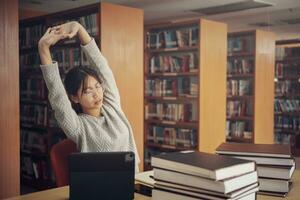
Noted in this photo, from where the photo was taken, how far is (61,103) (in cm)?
262

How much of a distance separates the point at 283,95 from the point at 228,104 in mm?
2082

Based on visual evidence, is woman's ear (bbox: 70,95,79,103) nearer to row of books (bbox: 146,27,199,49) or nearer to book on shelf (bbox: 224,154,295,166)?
book on shelf (bbox: 224,154,295,166)

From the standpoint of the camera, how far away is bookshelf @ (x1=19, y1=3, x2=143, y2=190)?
3.77 m

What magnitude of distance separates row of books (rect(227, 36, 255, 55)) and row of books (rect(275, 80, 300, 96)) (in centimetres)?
215

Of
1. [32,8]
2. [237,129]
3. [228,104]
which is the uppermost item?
[32,8]

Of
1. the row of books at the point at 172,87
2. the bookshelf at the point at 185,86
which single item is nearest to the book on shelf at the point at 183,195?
the bookshelf at the point at 185,86

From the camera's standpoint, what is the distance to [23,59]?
429 centimetres

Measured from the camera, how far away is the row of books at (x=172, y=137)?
16.4 ft

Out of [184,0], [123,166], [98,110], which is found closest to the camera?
[123,166]

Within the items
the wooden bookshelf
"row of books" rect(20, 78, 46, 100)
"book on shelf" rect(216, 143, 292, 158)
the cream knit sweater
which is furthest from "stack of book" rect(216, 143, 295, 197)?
"row of books" rect(20, 78, 46, 100)

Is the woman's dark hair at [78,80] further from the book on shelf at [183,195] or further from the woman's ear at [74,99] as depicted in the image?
the book on shelf at [183,195]

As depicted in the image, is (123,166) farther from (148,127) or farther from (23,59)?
(148,127)

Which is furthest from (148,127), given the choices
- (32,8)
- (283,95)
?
(283,95)

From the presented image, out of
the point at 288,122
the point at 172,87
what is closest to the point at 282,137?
the point at 288,122
